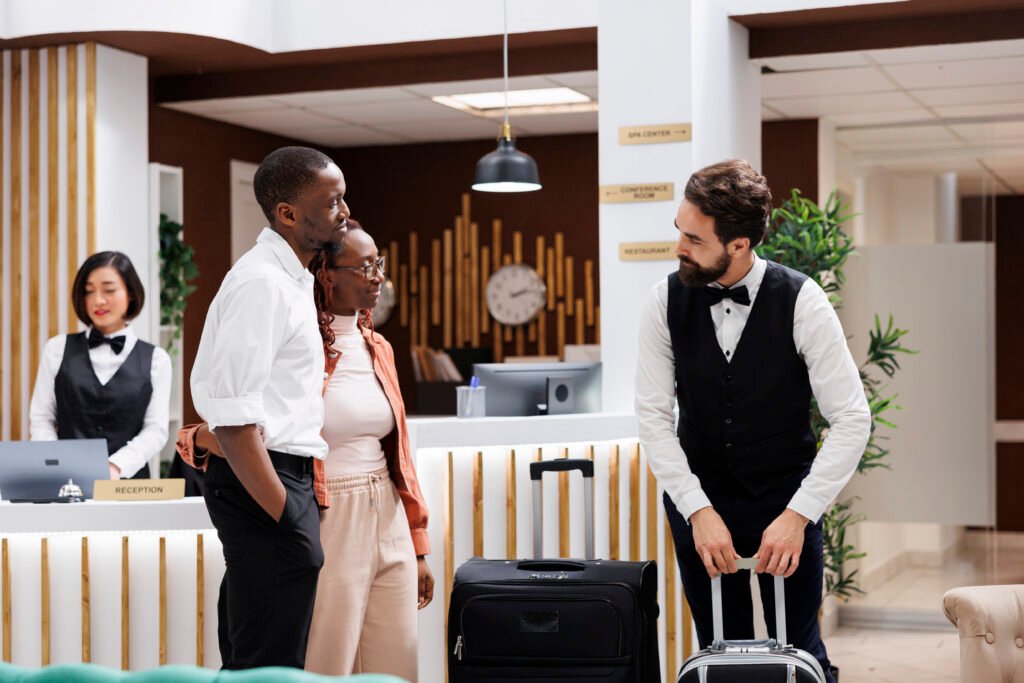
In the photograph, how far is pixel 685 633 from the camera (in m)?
4.59

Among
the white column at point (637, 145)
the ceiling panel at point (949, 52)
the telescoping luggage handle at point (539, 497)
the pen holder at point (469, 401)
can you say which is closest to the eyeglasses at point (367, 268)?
the telescoping luggage handle at point (539, 497)

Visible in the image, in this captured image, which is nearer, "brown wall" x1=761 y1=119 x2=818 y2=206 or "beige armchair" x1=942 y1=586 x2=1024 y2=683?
"beige armchair" x1=942 y1=586 x2=1024 y2=683

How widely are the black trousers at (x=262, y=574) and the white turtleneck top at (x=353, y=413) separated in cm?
33

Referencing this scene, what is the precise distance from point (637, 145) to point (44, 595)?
288 cm

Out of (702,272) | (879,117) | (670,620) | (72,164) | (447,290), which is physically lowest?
(670,620)

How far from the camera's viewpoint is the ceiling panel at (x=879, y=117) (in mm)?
7508

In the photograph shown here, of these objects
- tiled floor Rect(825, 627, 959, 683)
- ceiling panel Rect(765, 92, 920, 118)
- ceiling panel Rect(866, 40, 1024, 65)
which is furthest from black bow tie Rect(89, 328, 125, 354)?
ceiling panel Rect(765, 92, 920, 118)

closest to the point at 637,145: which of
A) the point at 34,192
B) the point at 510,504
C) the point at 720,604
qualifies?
the point at 510,504

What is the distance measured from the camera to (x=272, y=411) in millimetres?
2686

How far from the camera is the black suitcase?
296 centimetres

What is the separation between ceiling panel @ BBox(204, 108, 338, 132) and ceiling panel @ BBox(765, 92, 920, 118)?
2985 mm

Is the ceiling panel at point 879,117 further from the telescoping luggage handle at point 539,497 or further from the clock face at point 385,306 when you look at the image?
the telescoping luggage handle at point 539,497

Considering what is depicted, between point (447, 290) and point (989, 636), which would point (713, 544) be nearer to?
point (989, 636)

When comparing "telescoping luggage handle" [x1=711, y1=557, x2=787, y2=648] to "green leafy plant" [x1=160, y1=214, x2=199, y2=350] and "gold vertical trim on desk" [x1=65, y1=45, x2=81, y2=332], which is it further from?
"green leafy plant" [x1=160, y1=214, x2=199, y2=350]
